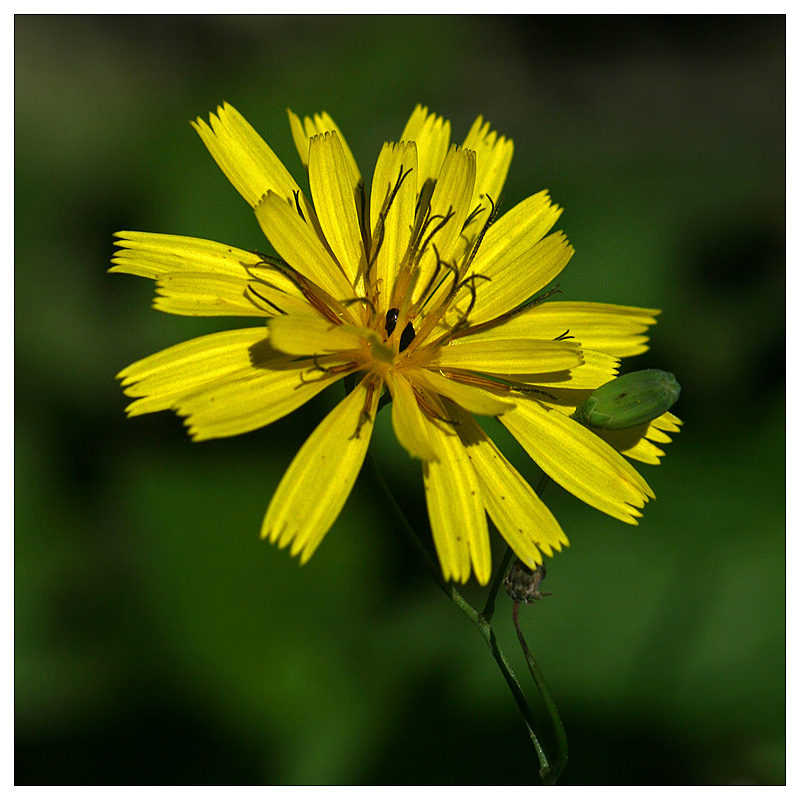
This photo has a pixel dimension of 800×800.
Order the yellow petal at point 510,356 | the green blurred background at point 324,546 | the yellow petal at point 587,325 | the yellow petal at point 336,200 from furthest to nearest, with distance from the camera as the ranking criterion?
1. the green blurred background at point 324,546
2. the yellow petal at point 587,325
3. the yellow petal at point 336,200
4. the yellow petal at point 510,356

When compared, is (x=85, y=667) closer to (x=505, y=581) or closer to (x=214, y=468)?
(x=214, y=468)

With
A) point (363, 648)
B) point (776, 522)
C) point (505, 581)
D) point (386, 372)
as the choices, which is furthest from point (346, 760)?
point (776, 522)

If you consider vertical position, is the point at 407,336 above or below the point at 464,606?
above

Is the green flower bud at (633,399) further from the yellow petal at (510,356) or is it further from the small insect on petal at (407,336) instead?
the small insect on petal at (407,336)

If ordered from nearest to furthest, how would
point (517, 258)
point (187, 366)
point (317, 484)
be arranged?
point (317, 484), point (187, 366), point (517, 258)

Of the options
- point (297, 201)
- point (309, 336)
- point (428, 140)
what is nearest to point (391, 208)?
point (297, 201)

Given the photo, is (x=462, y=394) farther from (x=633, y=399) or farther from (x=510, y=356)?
(x=633, y=399)

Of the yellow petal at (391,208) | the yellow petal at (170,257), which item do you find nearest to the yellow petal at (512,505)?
the yellow petal at (391,208)
